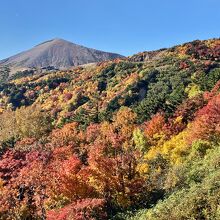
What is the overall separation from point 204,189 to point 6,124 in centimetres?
12124

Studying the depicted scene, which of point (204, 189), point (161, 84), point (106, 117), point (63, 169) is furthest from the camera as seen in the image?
point (161, 84)

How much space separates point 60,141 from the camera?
112875 mm

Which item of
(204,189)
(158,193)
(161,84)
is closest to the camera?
(204,189)

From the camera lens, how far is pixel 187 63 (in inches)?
7520

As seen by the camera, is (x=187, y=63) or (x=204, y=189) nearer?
(x=204, y=189)

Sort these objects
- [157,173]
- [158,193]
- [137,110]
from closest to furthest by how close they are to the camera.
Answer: [158,193]
[157,173]
[137,110]

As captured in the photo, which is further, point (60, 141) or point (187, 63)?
point (187, 63)

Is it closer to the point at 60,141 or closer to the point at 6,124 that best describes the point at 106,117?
the point at 60,141

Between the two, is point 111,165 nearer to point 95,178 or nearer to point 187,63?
point 95,178

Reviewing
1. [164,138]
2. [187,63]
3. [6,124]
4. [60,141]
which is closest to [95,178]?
[164,138]

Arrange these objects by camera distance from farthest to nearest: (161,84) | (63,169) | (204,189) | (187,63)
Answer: (187,63) → (161,84) → (63,169) → (204,189)

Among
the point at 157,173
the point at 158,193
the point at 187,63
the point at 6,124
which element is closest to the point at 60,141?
the point at 6,124

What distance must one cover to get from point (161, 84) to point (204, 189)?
5543 inches

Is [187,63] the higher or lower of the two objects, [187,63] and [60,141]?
the higher
